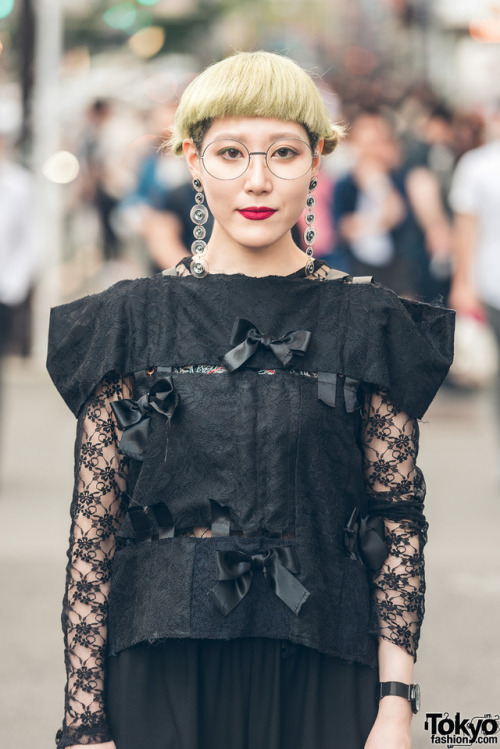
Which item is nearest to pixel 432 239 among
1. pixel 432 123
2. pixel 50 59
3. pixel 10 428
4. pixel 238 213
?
pixel 432 123

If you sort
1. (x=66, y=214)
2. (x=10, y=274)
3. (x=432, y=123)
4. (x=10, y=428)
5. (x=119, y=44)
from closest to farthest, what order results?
(x=10, y=274)
(x=10, y=428)
(x=432, y=123)
(x=66, y=214)
(x=119, y=44)

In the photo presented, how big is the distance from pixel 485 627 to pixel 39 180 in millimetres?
8100

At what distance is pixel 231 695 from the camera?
2.59 meters

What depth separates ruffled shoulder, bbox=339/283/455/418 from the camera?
103 inches

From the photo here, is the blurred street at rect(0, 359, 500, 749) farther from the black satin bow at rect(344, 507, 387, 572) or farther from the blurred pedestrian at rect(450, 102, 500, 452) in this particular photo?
the black satin bow at rect(344, 507, 387, 572)

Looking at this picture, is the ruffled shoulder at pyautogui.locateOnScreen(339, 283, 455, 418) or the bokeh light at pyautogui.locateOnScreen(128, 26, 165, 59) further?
the bokeh light at pyautogui.locateOnScreen(128, 26, 165, 59)

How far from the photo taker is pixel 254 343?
8.50 ft

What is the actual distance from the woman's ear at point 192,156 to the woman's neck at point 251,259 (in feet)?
0.45

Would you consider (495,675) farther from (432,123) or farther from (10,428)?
(432,123)

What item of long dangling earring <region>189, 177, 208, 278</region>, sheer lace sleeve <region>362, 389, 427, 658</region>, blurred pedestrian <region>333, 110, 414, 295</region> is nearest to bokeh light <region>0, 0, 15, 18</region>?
blurred pedestrian <region>333, 110, 414, 295</region>

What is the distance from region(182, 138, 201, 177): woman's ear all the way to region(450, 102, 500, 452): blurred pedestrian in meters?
5.38

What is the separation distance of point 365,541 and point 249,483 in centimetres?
26

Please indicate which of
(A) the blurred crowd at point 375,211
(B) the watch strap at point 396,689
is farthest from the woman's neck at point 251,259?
(A) the blurred crowd at point 375,211

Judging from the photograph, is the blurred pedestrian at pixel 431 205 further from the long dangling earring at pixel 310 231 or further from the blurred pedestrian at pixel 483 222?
the long dangling earring at pixel 310 231
